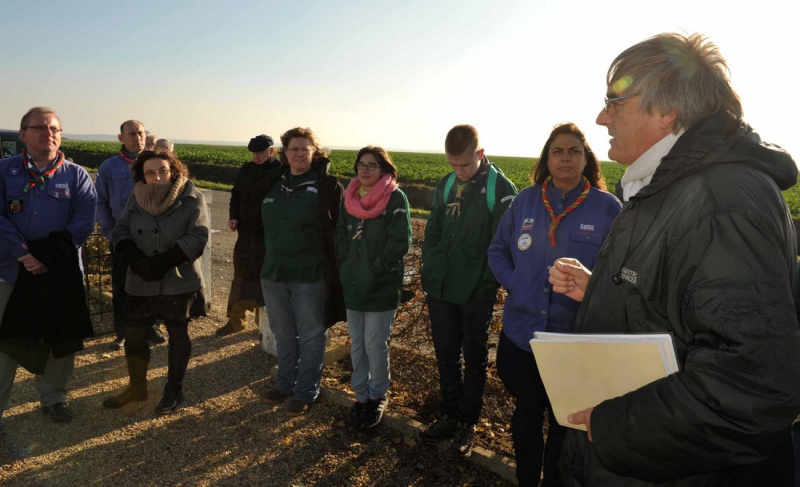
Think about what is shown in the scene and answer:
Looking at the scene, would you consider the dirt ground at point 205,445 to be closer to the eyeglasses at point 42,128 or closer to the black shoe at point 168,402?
the black shoe at point 168,402

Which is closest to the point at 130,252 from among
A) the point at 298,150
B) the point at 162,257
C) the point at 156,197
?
the point at 162,257

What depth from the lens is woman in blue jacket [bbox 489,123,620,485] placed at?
9.47 feet

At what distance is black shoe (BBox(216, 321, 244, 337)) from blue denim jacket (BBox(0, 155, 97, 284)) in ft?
7.00

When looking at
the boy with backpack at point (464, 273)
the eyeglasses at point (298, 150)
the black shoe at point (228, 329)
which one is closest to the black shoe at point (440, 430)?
the boy with backpack at point (464, 273)

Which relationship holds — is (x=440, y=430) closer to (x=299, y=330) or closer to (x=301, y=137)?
(x=299, y=330)

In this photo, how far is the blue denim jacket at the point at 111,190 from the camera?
5.30m

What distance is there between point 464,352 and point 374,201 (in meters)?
1.31

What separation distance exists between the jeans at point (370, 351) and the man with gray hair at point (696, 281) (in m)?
2.50

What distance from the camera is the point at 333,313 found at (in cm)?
429

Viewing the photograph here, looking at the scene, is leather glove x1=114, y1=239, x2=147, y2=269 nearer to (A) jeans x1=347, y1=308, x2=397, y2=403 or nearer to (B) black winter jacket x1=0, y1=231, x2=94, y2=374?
(B) black winter jacket x1=0, y1=231, x2=94, y2=374

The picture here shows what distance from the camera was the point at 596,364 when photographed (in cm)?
148

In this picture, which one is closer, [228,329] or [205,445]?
[205,445]

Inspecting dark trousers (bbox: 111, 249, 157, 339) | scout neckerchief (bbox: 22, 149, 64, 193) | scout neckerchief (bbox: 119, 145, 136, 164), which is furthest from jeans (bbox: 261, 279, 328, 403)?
scout neckerchief (bbox: 119, 145, 136, 164)

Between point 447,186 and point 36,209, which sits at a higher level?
point 447,186
